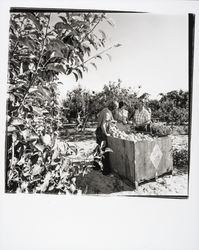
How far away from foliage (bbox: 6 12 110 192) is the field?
12 cm

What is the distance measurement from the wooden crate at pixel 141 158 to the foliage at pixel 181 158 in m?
0.02

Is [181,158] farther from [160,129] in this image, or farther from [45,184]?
[45,184]

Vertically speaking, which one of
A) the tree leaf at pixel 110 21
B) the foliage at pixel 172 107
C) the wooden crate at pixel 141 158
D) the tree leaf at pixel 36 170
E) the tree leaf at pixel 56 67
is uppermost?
the tree leaf at pixel 110 21

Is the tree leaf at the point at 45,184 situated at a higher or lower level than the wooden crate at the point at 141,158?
lower

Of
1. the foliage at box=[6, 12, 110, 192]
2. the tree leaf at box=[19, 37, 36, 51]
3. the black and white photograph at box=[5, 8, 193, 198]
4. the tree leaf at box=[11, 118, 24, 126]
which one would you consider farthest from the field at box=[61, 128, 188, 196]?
the tree leaf at box=[19, 37, 36, 51]

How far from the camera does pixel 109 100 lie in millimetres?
1400

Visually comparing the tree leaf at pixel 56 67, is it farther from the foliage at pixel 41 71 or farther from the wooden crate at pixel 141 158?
the wooden crate at pixel 141 158

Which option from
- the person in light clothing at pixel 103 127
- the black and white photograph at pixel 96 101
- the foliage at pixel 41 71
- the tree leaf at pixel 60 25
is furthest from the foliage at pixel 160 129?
the tree leaf at pixel 60 25

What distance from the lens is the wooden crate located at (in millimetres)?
1372

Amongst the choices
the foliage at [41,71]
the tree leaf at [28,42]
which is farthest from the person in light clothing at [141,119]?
the tree leaf at [28,42]

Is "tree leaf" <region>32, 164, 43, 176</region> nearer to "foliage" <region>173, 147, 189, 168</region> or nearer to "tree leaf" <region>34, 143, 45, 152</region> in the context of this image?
"tree leaf" <region>34, 143, 45, 152</region>

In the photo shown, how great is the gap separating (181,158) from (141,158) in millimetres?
202

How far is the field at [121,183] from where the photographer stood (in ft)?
4.52

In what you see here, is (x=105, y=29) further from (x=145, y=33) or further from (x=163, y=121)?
(x=163, y=121)
